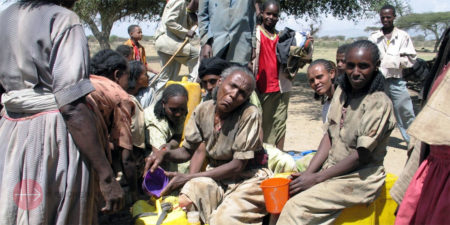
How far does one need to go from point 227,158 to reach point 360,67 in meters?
1.17

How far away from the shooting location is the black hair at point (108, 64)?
3475 millimetres

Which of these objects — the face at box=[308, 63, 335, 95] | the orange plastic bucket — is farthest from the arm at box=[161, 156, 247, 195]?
the face at box=[308, 63, 335, 95]

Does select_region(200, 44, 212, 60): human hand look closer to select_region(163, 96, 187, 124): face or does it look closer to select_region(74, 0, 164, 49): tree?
select_region(163, 96, 187, 124): face

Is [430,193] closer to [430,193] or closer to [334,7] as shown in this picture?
[430,193]

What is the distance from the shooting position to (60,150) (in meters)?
1.99

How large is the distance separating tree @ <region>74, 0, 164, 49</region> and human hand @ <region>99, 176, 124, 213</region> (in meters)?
14.3

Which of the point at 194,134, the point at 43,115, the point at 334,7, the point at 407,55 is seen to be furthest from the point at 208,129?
the point at 334,7

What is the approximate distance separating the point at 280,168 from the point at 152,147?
1.15 metres

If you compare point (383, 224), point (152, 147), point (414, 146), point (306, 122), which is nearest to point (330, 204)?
point (383, 224)

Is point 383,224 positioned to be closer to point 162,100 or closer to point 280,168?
point 280,168

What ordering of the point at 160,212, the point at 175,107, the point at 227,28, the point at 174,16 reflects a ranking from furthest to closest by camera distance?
the point at 174,16, the point at 227,28, the point at 175,107, the point at 160,212

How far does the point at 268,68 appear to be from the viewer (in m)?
5.09

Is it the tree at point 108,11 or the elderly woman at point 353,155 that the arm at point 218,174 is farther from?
the tree at point 108,11

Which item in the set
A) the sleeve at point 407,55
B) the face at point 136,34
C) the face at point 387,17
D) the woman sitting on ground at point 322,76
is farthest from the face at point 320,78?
the face at point 136,34
